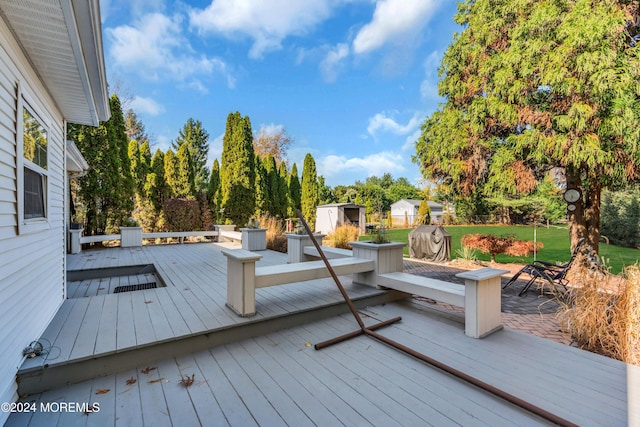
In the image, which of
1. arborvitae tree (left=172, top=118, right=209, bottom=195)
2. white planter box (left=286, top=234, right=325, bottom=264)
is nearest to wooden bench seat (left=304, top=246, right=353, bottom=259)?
white planter box (left=286, top=234, right=325, bottom=264)

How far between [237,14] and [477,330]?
9.94 m

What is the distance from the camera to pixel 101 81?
290 centimetres

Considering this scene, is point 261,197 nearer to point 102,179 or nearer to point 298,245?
point 102,179

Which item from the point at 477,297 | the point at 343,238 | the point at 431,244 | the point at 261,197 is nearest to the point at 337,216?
the point at 261,197

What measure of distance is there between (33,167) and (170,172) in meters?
11.0

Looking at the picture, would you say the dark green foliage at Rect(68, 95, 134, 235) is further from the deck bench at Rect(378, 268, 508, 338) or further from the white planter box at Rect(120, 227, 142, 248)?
the deck bench at Rect(378, 268, 508, 338)

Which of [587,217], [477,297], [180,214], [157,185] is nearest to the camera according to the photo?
[477,297]

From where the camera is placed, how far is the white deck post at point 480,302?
2.71 meters

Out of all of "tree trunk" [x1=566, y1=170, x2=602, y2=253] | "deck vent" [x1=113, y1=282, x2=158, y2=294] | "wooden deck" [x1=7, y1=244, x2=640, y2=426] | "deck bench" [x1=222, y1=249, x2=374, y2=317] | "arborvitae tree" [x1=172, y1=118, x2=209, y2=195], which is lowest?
"deck vent" [x1=113, y1=282, x2=158, y2=294]

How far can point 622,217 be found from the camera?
12.9 m

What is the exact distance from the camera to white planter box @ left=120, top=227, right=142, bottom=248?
829 centimetres

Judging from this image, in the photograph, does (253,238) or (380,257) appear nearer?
(380,257)

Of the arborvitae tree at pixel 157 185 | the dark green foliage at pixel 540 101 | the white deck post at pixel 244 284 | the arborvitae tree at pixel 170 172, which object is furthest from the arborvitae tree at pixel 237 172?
the white deck post at pixel 244 284

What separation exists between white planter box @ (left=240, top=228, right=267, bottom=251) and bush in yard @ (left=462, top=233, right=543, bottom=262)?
631 centimetres
